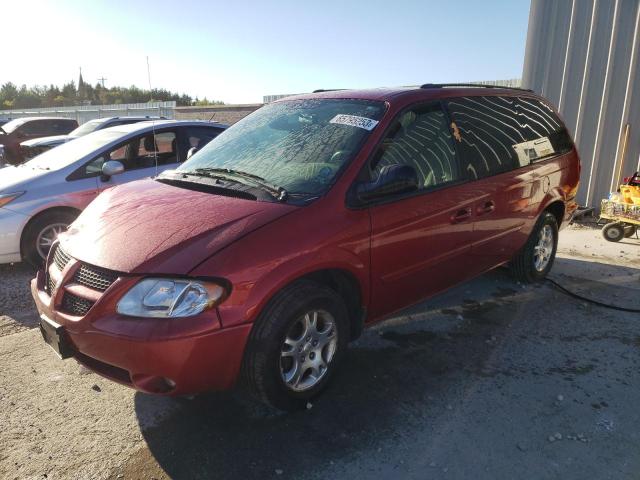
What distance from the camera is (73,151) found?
6188 millimetres

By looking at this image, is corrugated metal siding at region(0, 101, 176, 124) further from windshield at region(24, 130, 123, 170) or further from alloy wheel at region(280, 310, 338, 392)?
alloy wheel at region(280, 310, 338, 392)

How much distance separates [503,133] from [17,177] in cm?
517

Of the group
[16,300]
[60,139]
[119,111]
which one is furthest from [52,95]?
[16,300]

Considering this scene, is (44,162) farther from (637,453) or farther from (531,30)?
(531,30)

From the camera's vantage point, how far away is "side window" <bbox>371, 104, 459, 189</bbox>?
3326 millimetres

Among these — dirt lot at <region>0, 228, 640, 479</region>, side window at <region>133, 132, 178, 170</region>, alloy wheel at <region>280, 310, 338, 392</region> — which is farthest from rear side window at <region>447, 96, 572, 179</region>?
side window at <region>133, 132, 178, 170</region>

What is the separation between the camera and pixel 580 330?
4.14 meters

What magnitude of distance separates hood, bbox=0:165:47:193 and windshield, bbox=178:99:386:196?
2.76m

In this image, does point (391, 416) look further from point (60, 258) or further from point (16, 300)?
point (16, 300)

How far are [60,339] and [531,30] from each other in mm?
8909

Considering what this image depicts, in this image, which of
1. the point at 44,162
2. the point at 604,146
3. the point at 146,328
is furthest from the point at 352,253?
the point at 604,146

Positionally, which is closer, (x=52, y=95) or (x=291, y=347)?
(x=291, y=347)

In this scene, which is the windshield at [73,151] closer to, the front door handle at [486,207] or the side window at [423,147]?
the side window at [423,147]

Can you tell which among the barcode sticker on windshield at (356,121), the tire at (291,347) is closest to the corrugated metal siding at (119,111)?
the barcode sticker on windshield at (356,121)
